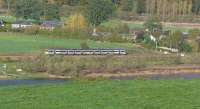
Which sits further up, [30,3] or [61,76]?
[30,3]

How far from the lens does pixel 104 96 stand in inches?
276

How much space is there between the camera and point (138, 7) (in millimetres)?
69625

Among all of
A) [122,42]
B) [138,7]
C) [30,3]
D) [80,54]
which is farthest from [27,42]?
[138,7]

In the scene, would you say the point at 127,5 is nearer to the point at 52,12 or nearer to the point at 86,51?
the point at 52,12

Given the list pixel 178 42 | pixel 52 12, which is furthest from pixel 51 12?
pixel 178 42

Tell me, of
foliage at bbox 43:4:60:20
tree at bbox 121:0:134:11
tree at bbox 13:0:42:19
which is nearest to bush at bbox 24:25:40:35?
tree at bbox 13:0:42:19

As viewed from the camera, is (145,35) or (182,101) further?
(145,35)

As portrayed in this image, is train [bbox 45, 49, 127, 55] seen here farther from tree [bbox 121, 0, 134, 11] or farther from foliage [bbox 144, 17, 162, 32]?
tree [bbox 121, 0, 134, 11]

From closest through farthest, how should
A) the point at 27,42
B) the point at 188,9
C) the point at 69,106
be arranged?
the point at 69,106
the point at 27,42
the point at 188,9

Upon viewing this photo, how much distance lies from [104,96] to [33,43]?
1300 inches

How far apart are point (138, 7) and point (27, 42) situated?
32.4 metres

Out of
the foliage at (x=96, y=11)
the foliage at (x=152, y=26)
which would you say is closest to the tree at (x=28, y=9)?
the foliage at (x=96, y=11)

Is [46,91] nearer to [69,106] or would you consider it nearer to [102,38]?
[69,106]

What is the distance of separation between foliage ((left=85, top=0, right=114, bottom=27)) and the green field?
898 cm
